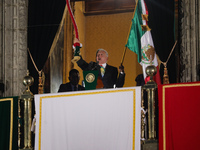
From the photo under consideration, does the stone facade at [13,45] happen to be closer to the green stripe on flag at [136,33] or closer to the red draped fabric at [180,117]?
the green stripe on flag at [136,33]

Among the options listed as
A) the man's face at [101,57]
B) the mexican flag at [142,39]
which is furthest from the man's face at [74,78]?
the mexican flag at [142,39]

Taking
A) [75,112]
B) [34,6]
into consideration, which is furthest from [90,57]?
[75,112]

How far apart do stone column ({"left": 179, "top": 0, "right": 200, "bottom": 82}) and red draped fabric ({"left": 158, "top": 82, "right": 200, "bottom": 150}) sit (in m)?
1.95

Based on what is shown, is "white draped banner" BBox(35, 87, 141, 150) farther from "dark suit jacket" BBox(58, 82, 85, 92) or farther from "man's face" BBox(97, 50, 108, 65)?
"man's face" BBox(97, 50, 108, 65)

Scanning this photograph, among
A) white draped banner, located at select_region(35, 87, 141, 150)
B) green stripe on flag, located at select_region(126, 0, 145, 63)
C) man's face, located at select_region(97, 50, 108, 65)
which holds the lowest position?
white draped banner, located at select_region(35, 87, 141, 150)

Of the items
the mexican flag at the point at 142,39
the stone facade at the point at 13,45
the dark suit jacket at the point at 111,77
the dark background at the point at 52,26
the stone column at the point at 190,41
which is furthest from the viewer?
the stone facade at the point at 13,45

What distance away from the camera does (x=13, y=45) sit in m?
8.27

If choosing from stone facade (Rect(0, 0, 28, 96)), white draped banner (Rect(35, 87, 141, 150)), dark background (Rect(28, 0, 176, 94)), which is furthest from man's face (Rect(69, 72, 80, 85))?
white draped banner (Rect(35, 87, 141, 150))

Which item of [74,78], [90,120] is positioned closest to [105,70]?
[74,78]

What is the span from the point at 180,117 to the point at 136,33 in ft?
10.2

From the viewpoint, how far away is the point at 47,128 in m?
5.80

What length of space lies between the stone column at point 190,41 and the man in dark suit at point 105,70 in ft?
4.06

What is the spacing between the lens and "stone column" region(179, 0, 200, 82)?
285 inches

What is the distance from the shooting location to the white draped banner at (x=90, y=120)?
5.49m
